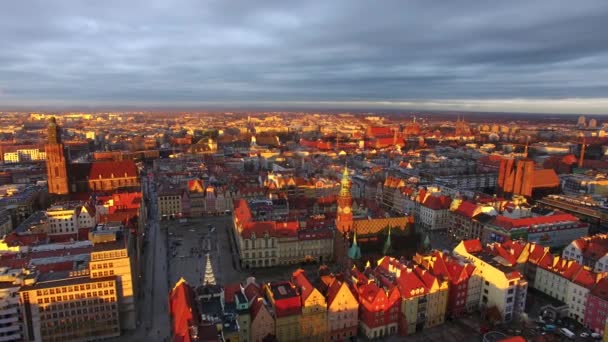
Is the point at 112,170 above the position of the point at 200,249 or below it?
above

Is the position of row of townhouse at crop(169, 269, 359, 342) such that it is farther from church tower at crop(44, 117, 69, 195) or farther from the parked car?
church tower at crop(44, 117, 69, 195)

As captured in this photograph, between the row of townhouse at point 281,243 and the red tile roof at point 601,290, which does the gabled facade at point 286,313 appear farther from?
the red tile roof at point 601,290

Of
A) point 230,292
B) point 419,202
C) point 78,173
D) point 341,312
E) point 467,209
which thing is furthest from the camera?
point 78,173

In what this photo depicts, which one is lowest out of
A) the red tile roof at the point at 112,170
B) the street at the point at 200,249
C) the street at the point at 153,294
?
the street at the point at 153,294

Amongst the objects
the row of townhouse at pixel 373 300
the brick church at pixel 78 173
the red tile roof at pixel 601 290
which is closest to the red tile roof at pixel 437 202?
the row of townhouse at pixel 373 300

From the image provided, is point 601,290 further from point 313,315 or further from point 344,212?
point 313,315

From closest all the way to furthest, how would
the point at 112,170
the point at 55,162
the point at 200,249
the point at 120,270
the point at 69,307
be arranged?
1. the point at 69,307
2. the point at 120,270
3. the point at 200,249
4. the point at 55,162
5. the point at 112,170

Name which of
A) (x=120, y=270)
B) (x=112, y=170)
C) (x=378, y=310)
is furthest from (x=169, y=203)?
(x=378, y=310)
